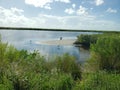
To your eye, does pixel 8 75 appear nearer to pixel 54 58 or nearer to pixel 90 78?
pixel 90 78

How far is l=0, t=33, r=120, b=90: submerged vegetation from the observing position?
38.8 feet

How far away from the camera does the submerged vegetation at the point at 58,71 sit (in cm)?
1184

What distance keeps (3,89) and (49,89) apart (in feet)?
7.59

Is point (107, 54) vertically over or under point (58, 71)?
over

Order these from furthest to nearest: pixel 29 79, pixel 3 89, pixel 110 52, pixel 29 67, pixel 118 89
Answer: pixel 110 52 < pixel 29 67 < pixel 29 79 < pixel 118 89 < pixel 3 89

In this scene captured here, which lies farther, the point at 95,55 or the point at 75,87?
the point at 95,55

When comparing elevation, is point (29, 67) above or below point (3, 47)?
below

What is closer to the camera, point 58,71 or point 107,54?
point 58,71

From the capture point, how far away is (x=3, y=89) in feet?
33.5

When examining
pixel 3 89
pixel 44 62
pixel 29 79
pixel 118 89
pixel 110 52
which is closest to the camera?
pixel 3 89

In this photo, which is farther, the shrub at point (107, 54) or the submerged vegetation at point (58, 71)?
the shrub at point (107, 54)

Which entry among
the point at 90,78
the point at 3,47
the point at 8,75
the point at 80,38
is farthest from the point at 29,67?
the point at 80,38

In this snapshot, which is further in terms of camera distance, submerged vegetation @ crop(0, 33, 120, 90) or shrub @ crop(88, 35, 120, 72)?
shrub @ crop(88, 35, 120, 72)

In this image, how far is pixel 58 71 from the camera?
1717cm
